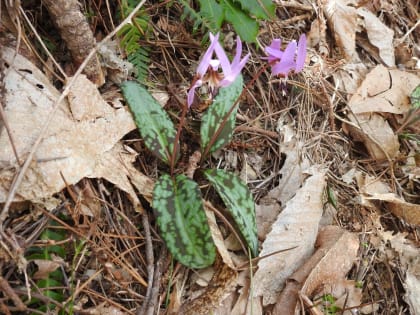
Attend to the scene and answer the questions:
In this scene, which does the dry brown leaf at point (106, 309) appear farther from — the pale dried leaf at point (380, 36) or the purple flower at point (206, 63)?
the pale dried leaf at point (380, 36)

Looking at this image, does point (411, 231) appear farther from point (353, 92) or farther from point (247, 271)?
point (247, 271)

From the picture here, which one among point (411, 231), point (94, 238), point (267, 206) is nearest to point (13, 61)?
point (94, 238)

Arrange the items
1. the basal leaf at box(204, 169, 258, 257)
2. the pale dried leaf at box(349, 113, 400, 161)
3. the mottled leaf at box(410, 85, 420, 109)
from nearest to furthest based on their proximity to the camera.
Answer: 1. the basal leaf at box(204, 169, 258, 257)
2. the pale dried leaf at box(349, 113, 400, 161)
3. the mottled leaf at box(410, 85, 420, 109)

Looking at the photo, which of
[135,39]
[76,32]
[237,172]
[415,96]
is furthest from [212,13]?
[415,96]

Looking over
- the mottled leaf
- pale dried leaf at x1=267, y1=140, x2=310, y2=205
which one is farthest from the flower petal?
the mottled leaf

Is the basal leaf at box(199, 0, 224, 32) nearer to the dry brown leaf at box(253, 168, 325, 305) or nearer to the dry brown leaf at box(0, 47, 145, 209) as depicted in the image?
the dry brown leaf at box(0, 47, 145, 209)

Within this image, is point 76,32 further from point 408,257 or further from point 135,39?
point 408,257
